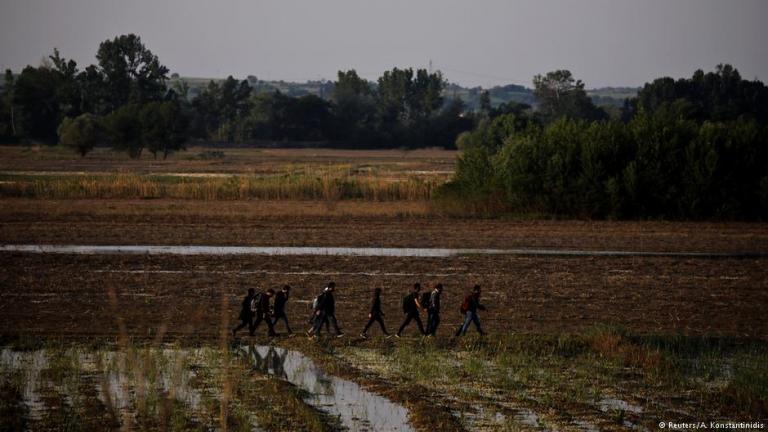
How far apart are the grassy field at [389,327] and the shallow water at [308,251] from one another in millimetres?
1006

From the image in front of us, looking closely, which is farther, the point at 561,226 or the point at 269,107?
the point at 269,107

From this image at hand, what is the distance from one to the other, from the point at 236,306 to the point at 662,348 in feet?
32.9

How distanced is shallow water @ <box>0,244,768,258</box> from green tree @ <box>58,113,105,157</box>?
6635 centimetres

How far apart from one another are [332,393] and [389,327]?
19.7ft

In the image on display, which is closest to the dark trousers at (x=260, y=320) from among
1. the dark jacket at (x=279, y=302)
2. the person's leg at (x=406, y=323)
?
the dark jacket at (x=279, y=302)

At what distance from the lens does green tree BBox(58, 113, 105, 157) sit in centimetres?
9900

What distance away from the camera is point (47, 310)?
24.0 meters

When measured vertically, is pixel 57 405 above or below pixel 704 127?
below

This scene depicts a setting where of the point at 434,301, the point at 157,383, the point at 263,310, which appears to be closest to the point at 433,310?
the point at 434,301

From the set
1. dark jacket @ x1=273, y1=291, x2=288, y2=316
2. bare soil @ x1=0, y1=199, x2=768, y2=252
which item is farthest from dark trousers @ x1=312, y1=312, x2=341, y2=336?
bare soil @ x1=0, y1=199, x2=768, y2=252

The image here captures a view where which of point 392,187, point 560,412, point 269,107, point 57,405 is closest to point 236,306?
point 57,405

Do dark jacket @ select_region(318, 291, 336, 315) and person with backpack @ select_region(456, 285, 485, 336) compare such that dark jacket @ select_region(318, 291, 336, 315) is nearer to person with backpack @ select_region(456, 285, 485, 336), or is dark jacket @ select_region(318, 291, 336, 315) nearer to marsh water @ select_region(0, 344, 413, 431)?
marsh water @ select_region(0, 344, 413, 431)

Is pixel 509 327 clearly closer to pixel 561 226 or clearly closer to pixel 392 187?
pixel 561 226

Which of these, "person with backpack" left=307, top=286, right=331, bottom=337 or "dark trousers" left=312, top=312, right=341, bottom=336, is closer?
"person with backpack" left=307, top=286, right=331, bottom=337
